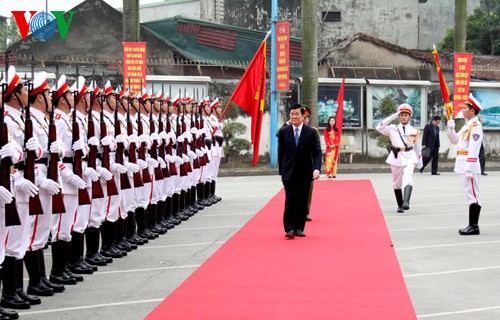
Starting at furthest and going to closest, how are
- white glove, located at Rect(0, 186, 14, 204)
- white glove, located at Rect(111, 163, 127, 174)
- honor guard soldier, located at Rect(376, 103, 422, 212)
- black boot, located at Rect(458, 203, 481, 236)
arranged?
honor guard soldier, located at Rect(376, 103, 422, 212) < black boot, located at Rect(458, 203, 481, 236) < white glove, located at Rect(111, 163, 127, 174) < white glove, located at Rect(0, 186, 14, 204)

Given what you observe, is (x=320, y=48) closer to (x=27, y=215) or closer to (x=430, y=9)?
(x=430, y=9)

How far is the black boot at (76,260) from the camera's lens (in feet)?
34.9

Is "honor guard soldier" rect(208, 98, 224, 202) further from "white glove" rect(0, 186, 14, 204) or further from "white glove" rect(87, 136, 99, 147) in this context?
"white glove" rect(0, 186, 14, 204)

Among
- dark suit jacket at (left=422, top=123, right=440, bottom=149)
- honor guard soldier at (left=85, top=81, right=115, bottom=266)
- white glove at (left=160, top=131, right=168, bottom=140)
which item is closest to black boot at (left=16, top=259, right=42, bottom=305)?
honor guard soldier at (left=85, top=81, right=115, bottom=266)

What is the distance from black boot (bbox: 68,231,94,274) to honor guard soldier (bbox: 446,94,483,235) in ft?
18.8

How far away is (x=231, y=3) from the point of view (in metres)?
46.1

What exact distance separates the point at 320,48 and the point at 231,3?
14.0 ft

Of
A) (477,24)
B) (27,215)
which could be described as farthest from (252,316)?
(477,24)

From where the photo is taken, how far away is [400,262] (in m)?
11.5

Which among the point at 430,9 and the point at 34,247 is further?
the point at 430,9

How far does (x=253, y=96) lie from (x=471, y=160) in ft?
25.0

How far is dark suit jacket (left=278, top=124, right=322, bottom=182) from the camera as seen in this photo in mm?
14164

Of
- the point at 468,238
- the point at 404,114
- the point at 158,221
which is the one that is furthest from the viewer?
the point at 404,114

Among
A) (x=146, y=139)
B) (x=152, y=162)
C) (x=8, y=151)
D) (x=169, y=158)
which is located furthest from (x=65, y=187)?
(x=169, y=158)
